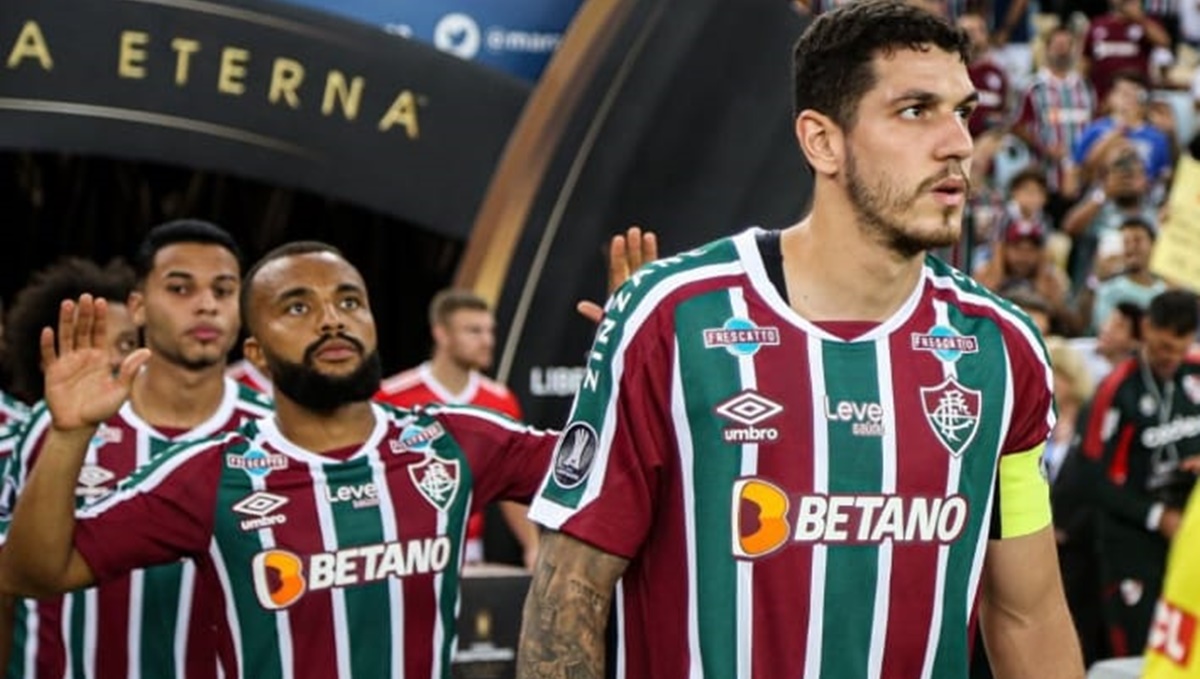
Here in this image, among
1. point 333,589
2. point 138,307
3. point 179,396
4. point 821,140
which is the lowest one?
Result: point 333,589

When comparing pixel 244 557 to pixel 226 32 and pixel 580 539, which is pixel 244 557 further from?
pixel 226 32

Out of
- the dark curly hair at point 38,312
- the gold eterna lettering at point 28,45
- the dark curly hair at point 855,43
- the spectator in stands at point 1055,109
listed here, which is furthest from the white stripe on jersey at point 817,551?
the spectator in stands at point 1055,109

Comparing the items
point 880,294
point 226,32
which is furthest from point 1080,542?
point 880,294

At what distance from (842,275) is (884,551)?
1.51 feet

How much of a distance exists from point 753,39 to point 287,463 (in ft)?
18.7

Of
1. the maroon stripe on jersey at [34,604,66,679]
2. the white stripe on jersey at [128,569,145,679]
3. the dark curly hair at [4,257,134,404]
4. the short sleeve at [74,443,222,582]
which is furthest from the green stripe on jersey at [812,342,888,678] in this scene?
the dark curly hair at [4,257,134,404]

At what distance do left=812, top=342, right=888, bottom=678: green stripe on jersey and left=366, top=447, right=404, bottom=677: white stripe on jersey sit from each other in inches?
62.1

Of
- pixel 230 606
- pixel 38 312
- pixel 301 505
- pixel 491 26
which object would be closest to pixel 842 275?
pixel 301 505

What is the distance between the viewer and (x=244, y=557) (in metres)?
5.25

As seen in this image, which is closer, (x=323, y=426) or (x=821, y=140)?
(x=821, y=140)

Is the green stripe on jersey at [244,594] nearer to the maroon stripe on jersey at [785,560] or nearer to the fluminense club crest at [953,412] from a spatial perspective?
the maroon stripe on jersey at [785,560]

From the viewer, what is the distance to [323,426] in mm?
5457

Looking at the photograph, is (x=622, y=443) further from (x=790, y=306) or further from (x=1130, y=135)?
(x=1130, y=135)

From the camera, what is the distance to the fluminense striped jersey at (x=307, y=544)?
522 centimetres
